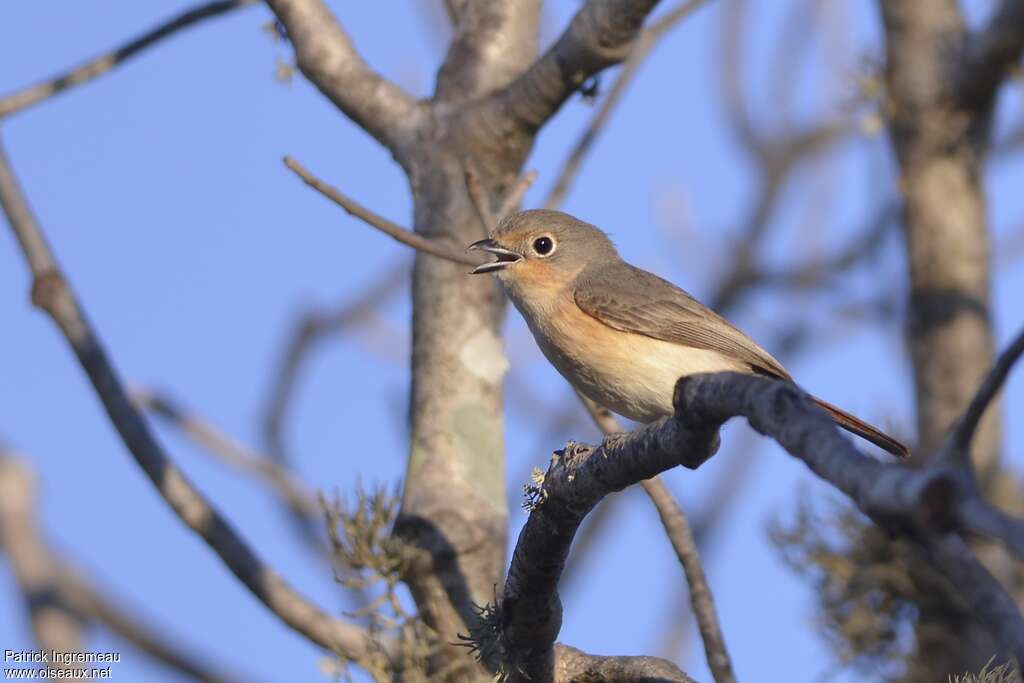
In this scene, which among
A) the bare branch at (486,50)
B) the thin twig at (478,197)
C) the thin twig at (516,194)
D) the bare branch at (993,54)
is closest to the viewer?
the thin twig at (478,197)

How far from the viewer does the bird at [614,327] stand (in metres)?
4.50

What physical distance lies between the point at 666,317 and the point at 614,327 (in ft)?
0.75

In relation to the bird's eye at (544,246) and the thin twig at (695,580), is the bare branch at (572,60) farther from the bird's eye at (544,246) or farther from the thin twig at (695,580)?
the thin twig at (695,580)

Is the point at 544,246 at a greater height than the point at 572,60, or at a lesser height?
lesser

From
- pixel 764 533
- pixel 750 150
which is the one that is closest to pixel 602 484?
pixel 764 533

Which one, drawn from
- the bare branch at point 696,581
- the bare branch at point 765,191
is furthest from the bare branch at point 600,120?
the bare branch at point 765,191

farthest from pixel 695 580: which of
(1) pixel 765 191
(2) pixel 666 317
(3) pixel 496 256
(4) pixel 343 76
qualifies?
(1) pixel 765 191

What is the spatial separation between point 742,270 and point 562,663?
554cm

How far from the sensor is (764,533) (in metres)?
6.30

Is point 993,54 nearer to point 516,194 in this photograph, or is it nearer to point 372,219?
point 516,194

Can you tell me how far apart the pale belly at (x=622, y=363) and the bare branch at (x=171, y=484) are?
1.20 metres

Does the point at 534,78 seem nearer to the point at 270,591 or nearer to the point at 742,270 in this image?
the point at 270,591

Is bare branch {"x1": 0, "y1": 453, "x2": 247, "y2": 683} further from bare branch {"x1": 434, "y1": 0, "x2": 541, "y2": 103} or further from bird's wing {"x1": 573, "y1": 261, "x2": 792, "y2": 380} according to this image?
bare branch {"x1": 434, "y1": 0, "x2": 541, "y2": 103}

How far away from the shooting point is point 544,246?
212 inches
